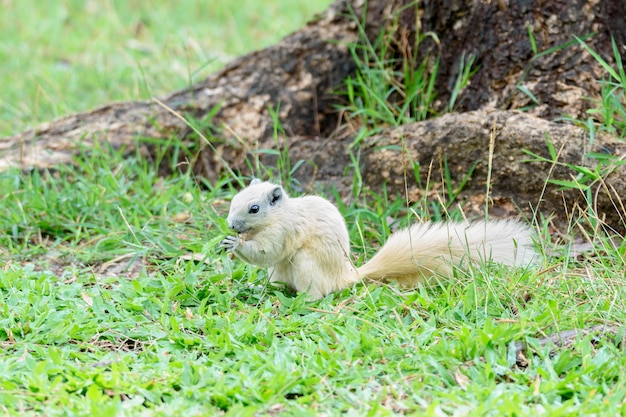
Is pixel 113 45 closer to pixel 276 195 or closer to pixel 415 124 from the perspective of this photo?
pixel 415 124

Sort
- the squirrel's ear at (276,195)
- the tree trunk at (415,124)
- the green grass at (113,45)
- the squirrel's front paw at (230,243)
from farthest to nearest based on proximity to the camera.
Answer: the green grass at (113,45), the tree trunk at (415,124), the squirrel's ear at (276,195), the squirrel's front paw at (230,243)

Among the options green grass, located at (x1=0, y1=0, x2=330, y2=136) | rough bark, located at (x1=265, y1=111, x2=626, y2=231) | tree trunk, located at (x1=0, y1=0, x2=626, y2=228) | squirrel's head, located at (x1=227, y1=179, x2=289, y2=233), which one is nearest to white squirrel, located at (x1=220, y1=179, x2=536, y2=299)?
squirrel's head, located at (x1=227, y1=179, x2=289, y2=233)

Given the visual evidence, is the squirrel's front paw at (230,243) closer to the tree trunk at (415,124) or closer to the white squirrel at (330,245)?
the white squirrel at (330,245)

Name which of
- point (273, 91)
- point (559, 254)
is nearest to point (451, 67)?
point (273, 91)

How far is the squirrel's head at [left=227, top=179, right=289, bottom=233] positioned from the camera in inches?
157

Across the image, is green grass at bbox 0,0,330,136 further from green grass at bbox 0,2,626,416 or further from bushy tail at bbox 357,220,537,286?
bushy tail at bbox 357,220,537,286

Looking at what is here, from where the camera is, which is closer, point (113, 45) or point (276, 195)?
point (276, 195)

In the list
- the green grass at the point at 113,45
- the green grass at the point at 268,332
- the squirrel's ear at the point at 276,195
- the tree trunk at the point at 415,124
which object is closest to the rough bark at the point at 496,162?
the tree trunk at the point at 415,124

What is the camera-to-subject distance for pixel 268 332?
11.5 feet

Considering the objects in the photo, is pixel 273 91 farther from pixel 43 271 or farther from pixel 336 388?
pixel 336 388

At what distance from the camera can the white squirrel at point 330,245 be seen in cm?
399

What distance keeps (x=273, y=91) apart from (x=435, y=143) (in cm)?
156

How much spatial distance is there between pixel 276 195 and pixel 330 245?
1.18ft

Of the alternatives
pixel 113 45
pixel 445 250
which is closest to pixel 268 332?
pixel 445 250
